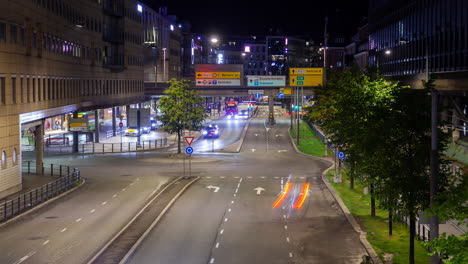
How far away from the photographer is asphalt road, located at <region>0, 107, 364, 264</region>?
2566 cm

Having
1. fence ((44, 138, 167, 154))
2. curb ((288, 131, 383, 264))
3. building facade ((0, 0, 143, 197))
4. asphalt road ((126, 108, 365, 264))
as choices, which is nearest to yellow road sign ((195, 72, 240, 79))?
building facade ((0, 0, 143, 197))

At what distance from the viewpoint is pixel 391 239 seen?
28.2 m

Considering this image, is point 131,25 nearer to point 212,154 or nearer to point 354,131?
point 212,154

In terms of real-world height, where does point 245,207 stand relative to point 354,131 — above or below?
below

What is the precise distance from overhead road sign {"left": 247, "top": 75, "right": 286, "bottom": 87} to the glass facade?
21142 mm

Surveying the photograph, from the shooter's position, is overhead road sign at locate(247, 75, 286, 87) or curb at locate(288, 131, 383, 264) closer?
curb at locate(288, 131, 383, 264)

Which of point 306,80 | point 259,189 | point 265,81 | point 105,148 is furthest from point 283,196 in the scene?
point 265,81

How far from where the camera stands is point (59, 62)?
188 feet

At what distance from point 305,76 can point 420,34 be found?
127ft

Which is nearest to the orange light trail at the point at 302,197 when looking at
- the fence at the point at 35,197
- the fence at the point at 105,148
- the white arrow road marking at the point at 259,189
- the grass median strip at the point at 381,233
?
the grass median strip at the point at 381,233

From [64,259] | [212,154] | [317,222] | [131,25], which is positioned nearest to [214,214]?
[317,222]

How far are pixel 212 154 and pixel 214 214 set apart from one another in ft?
114

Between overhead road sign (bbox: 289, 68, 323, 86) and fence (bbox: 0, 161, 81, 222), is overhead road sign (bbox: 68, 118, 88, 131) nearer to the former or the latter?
fence (bbox: 0, 161, 81, 222)

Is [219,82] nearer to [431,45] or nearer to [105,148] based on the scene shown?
[105,148]
